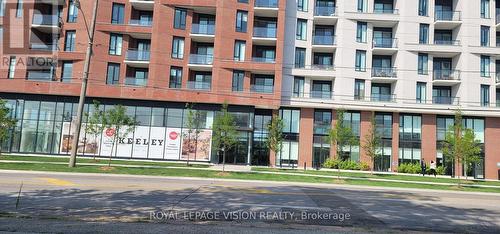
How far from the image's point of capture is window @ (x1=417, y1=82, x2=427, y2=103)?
140 ft

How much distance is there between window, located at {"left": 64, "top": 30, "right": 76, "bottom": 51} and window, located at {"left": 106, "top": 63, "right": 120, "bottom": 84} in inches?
168

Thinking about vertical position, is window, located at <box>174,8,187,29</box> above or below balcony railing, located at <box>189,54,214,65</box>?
above

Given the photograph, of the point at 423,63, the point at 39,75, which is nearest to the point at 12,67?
the point at 39,75

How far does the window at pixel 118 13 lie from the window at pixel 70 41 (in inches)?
174

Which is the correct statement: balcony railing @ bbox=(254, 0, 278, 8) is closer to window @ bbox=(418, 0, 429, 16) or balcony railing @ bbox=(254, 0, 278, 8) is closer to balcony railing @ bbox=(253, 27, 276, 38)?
balcony railing @ bbox=(253, 27, 276, 38)

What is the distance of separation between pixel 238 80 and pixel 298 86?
701 centimetres

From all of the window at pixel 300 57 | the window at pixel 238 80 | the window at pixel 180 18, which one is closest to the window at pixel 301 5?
the window at pixel 300 57

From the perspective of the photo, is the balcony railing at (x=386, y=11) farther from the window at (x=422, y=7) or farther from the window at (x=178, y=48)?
the window at (x=178, y=48)

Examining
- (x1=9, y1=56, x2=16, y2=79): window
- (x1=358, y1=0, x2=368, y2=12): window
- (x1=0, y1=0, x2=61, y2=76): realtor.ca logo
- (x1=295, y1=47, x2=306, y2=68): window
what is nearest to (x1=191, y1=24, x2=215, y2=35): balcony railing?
(x1=295, y1=47, x2=306, y2=68): window

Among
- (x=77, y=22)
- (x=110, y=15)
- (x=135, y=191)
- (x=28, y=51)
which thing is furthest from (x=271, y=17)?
(x=135, y=191)

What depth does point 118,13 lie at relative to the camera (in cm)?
4144

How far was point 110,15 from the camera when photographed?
40.8m

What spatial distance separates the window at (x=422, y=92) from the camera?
42656 mm

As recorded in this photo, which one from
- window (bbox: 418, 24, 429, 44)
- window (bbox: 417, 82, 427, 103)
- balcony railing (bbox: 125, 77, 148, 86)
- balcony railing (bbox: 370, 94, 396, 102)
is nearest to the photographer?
balcony railing (bbox: 125, 77, 148, 86)
